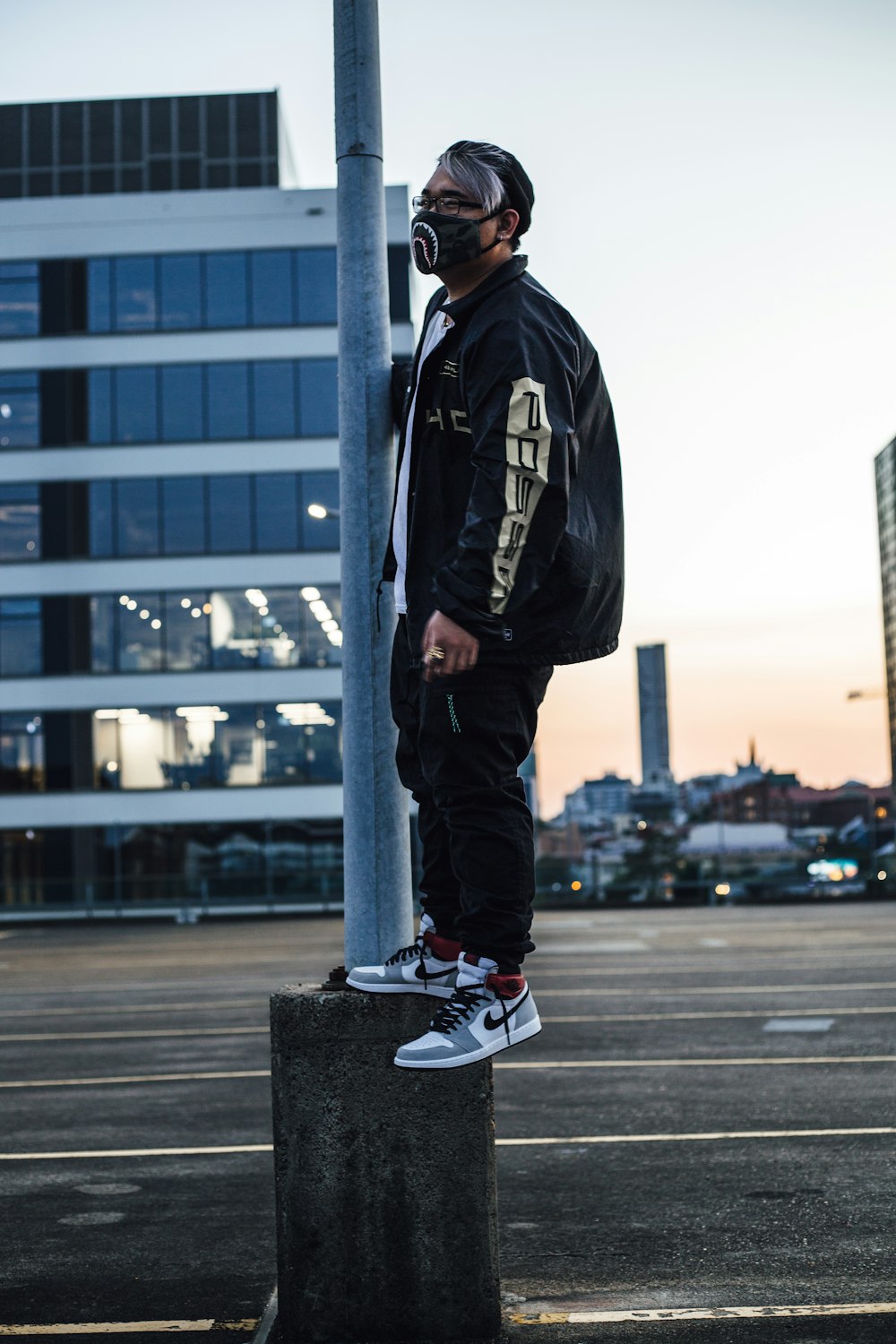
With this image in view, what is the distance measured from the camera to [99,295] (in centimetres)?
4219

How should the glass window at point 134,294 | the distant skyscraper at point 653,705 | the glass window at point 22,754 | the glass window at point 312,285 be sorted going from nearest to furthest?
1. the glass window at point 22,754
2. the glass window at point 312,285
3. the glass window at point 134,294
4. the distant skyscraper at point 653,705

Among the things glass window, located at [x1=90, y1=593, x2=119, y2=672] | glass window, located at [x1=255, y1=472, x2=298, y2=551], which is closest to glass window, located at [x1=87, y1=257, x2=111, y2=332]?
glass window, located at [x1=255, y1=472, x2=298, y2=551]

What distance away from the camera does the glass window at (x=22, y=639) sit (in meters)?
41.2

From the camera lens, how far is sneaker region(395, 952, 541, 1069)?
3.22m

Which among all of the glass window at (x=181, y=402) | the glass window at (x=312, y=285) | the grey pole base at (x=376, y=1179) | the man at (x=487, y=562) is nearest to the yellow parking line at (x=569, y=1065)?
the grey pole base at (x=376, y=1179)

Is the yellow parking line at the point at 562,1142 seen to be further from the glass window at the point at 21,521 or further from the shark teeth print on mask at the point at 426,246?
the glass window at the point at 21,521

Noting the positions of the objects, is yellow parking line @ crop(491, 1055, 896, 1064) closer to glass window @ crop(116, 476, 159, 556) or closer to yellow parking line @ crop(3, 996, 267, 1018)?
yellow parking line @ crop(3, 996, 267, 1018)

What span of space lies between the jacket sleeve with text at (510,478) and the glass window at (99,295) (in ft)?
135

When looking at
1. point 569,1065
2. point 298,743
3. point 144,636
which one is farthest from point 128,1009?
point 144,636

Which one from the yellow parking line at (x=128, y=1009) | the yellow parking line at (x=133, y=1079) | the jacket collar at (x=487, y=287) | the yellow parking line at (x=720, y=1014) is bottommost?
the yellow parking line at (x=128, y=1009)

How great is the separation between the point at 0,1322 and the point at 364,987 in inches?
62.4

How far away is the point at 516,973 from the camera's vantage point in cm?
330

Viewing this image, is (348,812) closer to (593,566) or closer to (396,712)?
(396,712)

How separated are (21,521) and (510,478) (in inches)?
1599
